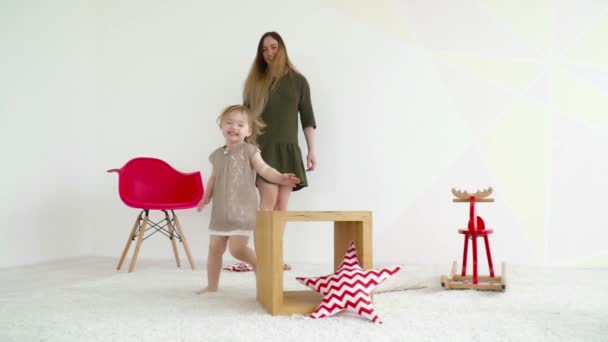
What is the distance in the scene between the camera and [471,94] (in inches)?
133

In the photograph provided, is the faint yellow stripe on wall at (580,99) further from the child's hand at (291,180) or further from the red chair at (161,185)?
the red chair at (161,185)

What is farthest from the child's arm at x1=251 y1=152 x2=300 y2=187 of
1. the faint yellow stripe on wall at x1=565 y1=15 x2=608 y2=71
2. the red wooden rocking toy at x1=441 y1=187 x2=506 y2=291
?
the faint yellow stripe on wall at x1=565 y1=15 x2=608 y2=71

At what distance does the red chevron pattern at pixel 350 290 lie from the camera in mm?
1637

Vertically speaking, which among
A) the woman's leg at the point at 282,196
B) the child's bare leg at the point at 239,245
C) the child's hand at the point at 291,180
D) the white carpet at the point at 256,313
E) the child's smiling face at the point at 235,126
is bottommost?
the white carpet at the point at 256,313

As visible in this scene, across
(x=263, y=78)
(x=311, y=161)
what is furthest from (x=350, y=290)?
(x=263, y=78)

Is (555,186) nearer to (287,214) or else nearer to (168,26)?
(287,214)

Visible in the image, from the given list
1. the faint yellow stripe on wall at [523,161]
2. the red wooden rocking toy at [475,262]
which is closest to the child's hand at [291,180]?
the red wooden rocking toy at [475,262]

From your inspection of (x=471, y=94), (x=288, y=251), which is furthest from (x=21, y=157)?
(x=471, y=94)

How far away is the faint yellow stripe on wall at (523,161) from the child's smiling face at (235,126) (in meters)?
1.87

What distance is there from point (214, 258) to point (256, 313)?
0.47m

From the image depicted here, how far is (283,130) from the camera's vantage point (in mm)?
2934

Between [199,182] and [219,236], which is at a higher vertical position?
[199,182]

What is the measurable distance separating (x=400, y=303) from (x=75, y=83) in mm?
2914

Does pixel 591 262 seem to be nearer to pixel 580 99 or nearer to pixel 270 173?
pixel 580 99
